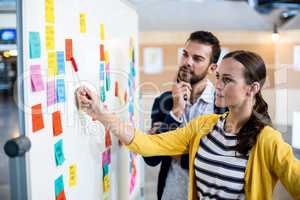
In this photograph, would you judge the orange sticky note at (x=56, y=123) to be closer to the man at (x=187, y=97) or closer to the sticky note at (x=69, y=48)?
the sticky note at (x=69, y=48)

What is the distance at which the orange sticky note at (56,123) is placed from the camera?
1.28m

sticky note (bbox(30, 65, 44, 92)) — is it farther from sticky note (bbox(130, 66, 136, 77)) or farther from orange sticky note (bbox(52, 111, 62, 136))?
sticky note (bbox(130, 66, 136, 77))

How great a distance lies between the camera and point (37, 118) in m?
1.15

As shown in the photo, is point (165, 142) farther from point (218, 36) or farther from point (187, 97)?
point (218, 36)

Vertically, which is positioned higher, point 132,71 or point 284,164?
point 132,71

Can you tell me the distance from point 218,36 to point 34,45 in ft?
4.86

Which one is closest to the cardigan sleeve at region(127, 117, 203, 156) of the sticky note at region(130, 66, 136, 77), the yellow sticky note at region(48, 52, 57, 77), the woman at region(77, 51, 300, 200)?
the woman at region(77, 51, 300, 200)

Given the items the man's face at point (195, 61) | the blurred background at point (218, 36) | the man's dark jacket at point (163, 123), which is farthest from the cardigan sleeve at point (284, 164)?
the man's face at point (195, 61)

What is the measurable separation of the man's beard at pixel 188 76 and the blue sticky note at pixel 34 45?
2.99 ft

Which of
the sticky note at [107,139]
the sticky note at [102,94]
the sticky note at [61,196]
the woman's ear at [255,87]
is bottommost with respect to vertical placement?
the sticky note at [61,196]

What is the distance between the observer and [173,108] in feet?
6.35

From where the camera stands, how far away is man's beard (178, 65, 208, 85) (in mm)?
1895

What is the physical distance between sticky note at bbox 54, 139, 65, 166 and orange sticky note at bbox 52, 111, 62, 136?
0.13ft

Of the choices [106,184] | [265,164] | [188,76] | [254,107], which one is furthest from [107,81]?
[265,164]
